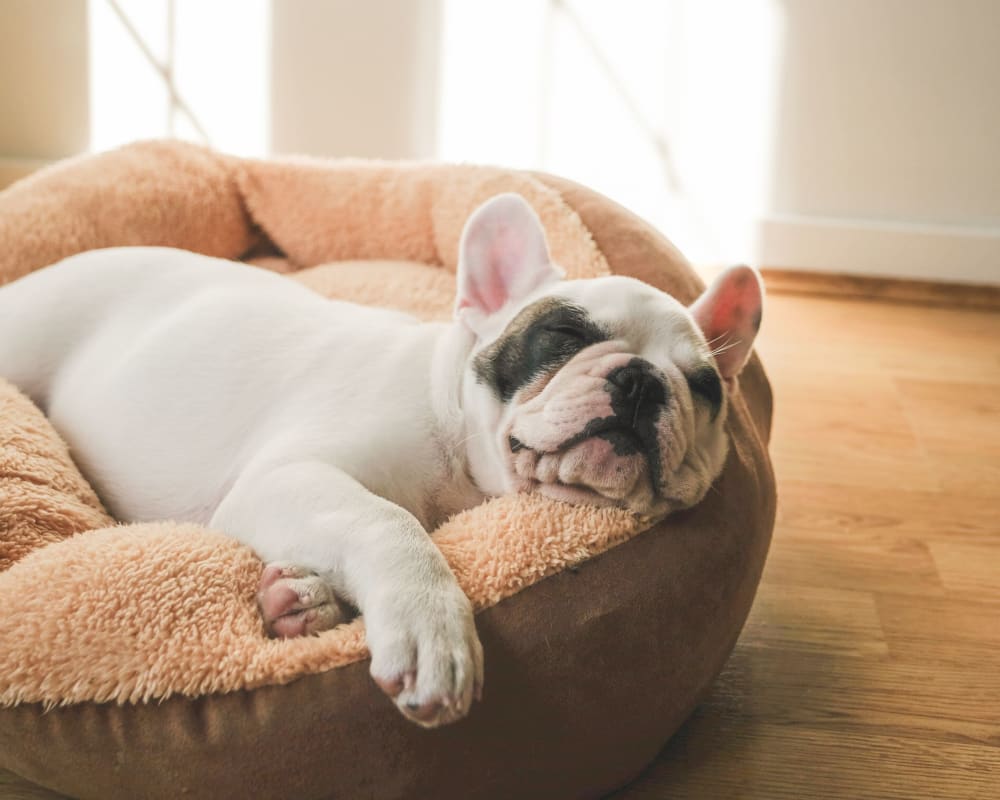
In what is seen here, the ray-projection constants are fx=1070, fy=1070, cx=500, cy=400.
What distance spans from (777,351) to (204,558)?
2412mm

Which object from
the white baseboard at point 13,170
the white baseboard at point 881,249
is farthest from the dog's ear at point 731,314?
the white baseboard at point 13,170

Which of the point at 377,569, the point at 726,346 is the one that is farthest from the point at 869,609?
the point at 377,569

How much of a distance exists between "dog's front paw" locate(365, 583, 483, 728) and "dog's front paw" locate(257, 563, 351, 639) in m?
0.14

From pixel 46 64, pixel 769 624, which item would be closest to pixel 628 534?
pixel 769 624

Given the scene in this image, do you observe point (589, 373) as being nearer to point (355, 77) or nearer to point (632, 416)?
point (632, 416)

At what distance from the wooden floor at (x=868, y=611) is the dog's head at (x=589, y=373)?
0.37m

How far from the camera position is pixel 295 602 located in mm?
1324

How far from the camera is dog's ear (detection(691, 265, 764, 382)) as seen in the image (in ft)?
5.32

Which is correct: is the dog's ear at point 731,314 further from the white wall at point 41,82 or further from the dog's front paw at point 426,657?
the white wall at point 41,82

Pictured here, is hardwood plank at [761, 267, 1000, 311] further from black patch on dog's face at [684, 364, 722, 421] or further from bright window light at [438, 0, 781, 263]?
black patch on dog's face at [684, 364, 722, 421]

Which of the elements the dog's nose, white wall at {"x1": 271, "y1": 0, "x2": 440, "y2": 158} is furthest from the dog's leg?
white wall at {"x1": 271, "y1": 0, "x2": 440, "y2": 158}

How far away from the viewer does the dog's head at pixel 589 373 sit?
1.37m

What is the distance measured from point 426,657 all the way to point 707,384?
590mm

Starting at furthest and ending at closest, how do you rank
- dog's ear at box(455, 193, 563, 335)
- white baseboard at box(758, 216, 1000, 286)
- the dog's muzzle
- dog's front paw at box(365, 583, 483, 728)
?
white baseboard at box(758, 216, 1000, 286) < dog's ear at box(455, 193, 563, 335) < the dog's muzzle < dog's front paw at box(365, 583, 483, 728)
